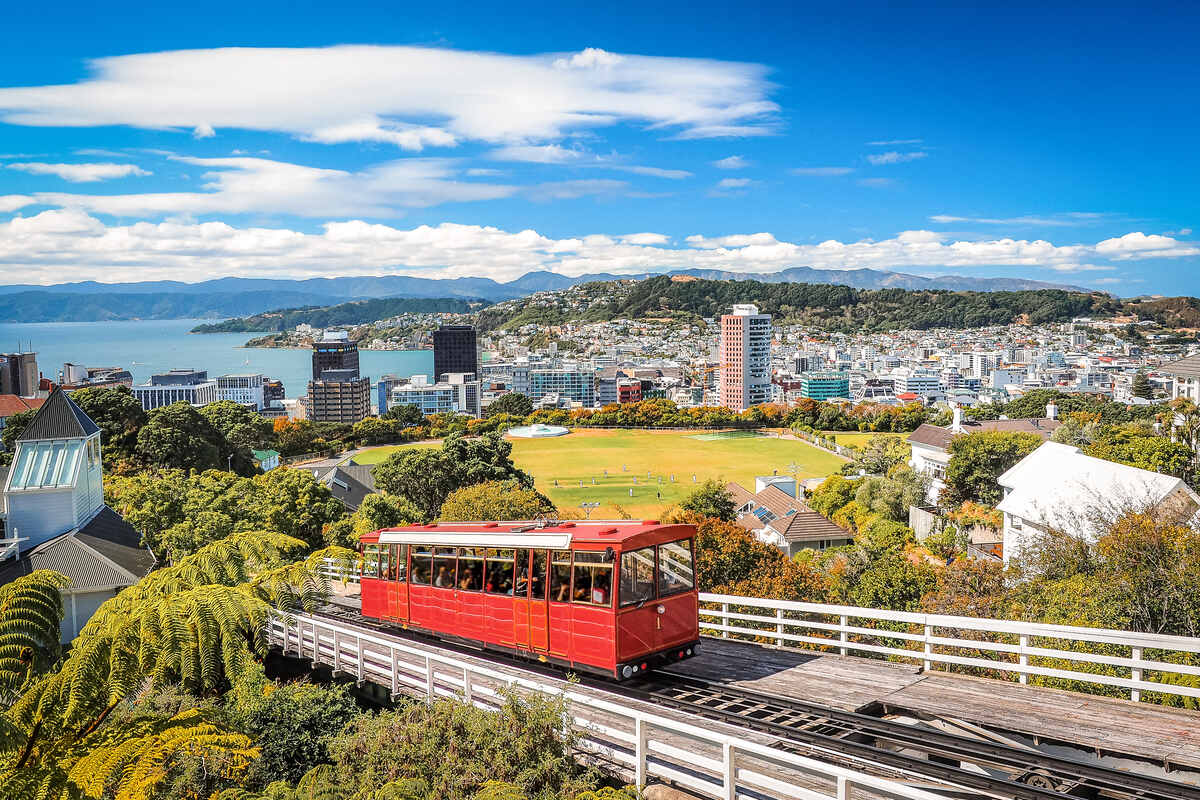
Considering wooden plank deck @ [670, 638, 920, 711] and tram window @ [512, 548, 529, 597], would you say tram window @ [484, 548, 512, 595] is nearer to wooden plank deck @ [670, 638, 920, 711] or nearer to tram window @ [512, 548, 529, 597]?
tram window @ [512, 548, 529, 597]

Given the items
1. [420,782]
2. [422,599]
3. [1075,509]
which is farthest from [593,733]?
[1075,509]

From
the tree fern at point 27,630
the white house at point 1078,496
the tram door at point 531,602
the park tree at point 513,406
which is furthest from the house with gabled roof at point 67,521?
the park tree at point 513,406

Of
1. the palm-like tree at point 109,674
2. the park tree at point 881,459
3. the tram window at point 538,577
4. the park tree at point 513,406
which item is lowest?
the park tree at point 513,406

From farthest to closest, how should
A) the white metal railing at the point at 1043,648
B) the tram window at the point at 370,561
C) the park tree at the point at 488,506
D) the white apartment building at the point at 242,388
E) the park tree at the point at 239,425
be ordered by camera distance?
the white apartment building at the point at 242,388
the park tree at the point at 239,425
the park tree at the point at 488,506
the tram window at the point at 370,561
the white metal railing at the point at 1043,648

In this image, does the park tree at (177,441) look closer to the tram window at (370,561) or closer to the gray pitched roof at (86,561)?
the gray pitched roof at (86,561)

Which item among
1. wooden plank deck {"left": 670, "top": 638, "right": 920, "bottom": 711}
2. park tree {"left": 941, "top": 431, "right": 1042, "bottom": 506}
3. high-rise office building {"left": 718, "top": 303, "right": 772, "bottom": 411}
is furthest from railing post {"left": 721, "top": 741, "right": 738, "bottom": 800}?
high-rise office building {"left": 718, "top": 303, "right": 772, "bottom": 411}

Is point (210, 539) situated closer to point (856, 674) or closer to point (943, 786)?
point (856, 674)

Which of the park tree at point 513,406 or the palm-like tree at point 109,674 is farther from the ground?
the palm-like tree at point 109,674
